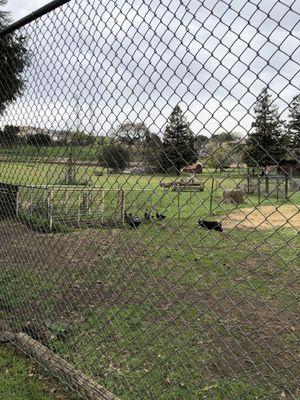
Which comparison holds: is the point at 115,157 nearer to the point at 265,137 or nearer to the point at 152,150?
the point at 152,150

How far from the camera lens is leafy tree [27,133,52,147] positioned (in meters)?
3.10

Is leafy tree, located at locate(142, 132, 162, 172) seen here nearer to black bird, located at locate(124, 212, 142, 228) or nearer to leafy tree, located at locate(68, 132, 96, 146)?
leafy tree, located at locate(68, 132, 96, 146)

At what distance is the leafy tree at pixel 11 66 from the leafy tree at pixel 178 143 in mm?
1599

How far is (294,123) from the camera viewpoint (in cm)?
145

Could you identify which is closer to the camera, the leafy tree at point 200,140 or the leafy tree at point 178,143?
the leafy tree at point 200,140

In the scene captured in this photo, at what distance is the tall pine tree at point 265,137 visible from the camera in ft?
4.98

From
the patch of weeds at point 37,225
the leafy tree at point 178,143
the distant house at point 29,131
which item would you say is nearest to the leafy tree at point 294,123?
the leafy tree at point 178,143

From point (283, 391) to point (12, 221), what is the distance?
390 centimetres

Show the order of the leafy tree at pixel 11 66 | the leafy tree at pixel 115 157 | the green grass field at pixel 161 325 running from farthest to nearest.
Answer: the leafy tree at pixel 11 66 → the green grass field at pixel 161 325 → the leafy tree at pixel 115 157

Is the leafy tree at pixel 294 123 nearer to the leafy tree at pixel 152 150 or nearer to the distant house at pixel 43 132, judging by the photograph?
the leafy tree at pixel 152 150

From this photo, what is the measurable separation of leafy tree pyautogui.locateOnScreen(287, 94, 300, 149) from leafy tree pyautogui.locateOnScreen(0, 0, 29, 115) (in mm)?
2294

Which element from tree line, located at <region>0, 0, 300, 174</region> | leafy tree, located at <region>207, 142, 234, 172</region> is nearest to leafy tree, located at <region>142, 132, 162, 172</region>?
tree line, located at <region>0, 0, 300, 174</region>

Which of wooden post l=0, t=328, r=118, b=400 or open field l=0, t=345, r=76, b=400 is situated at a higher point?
wooden post l=0, t=328, r=118, b=400

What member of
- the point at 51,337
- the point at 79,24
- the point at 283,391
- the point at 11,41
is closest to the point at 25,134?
the point at 11,41
